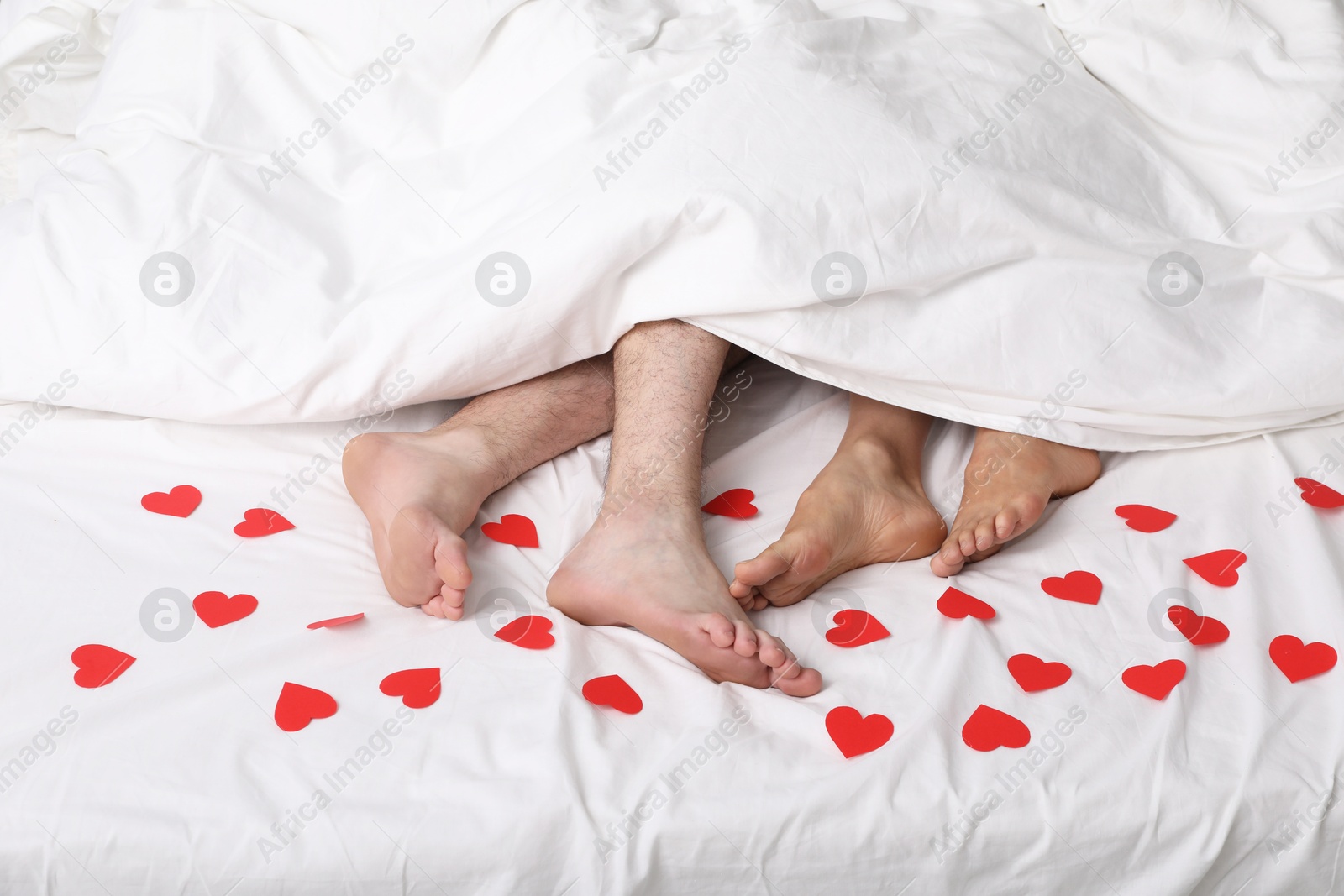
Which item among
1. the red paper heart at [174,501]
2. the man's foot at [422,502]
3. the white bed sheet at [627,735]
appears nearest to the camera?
the white bed sheet at [627,735]

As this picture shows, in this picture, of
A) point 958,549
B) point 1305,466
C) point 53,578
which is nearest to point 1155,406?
point 1305,466

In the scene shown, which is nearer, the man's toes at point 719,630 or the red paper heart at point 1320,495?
the man's toes at point 719,630

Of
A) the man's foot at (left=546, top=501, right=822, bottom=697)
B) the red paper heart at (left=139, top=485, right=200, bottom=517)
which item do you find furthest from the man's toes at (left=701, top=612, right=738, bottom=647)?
the red paper heart at (left=139, top=485, right=200, bottom=517)

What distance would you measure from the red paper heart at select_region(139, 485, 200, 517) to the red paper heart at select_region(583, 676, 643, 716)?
56 centimetres

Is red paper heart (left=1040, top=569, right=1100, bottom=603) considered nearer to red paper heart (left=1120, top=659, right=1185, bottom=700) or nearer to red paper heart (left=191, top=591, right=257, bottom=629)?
red paper heart (left=1120, top=659, right=1185, bottom=700)

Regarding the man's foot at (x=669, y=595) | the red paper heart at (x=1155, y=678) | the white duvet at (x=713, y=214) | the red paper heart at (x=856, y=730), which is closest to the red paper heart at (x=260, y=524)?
the white duvet at (x=713, y=214)

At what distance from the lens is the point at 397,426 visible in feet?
4.75

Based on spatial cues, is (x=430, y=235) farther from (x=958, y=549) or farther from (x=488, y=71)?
(x=958, y=549)

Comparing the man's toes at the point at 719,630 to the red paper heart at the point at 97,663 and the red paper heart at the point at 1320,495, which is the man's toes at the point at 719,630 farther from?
the red paper heart at the point at 1320,495

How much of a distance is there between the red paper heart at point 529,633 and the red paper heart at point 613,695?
0.08 meters

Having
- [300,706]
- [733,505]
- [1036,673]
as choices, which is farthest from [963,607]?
[300,706]

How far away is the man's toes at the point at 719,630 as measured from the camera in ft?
3.44

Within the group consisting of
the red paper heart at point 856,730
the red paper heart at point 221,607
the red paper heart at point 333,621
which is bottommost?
the red paper heart at point 221,607

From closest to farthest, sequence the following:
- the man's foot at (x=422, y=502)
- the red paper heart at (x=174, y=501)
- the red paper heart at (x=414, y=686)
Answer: the red paper heart at (x=414, y=686)
the man's foot at (x=422, y=502)
the red paper heart at (x=174, y=501)
